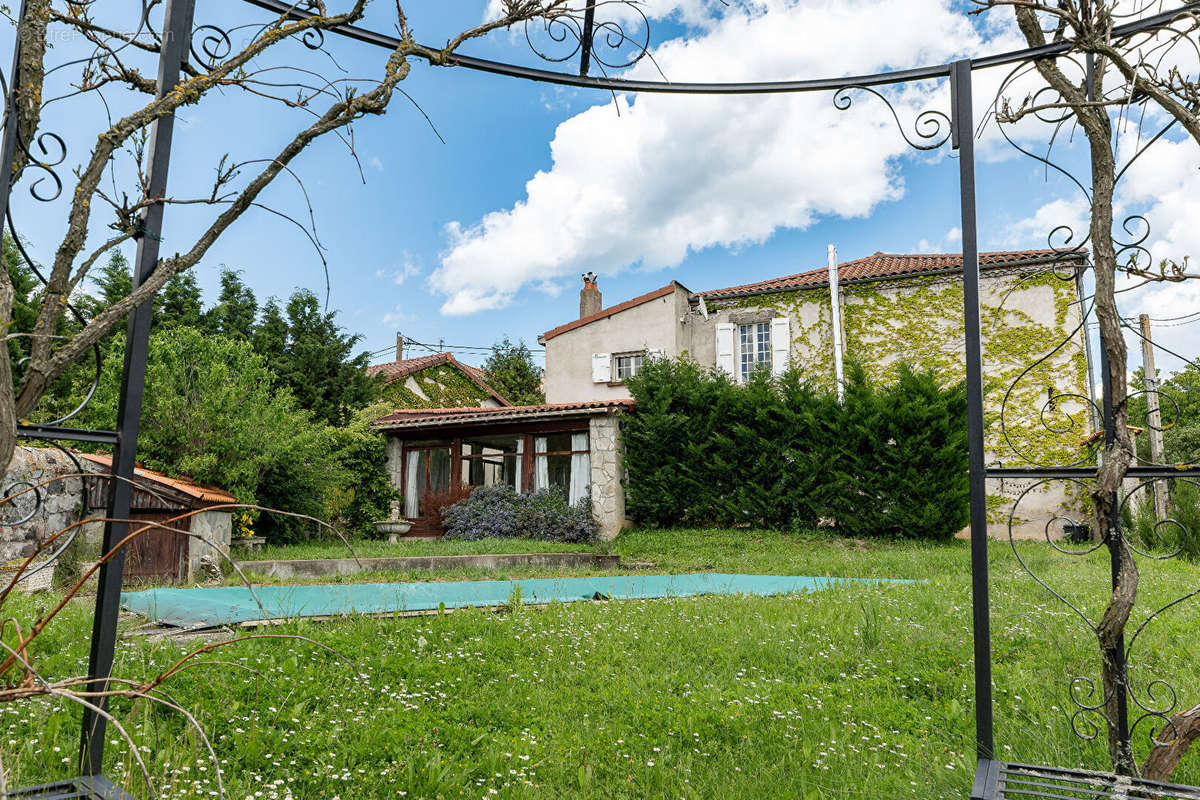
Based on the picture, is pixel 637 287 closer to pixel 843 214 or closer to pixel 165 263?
pixel 843 214

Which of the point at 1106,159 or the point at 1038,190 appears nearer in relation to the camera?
the point at 1106,159

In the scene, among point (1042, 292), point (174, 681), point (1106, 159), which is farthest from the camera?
point (1042, 292)

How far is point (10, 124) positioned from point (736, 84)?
2.50 metres

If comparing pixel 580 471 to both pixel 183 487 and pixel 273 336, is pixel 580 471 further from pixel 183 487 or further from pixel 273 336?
pixel 183 487

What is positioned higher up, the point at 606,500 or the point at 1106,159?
the point at 1106,159

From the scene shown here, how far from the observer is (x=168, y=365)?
10305 mm

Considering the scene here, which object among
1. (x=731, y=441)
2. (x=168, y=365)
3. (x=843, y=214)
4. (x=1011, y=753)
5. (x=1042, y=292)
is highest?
(x=843, y=214)

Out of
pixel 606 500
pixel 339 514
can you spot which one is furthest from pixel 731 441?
pixel 339 514

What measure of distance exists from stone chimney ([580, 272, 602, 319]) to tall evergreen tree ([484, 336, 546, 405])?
910cm

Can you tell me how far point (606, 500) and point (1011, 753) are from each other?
12.1 m

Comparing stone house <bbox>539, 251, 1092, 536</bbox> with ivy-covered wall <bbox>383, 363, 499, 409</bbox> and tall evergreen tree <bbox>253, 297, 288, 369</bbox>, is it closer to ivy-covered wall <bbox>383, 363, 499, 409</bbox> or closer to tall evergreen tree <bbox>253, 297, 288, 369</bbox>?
ivy-covered wall <bbox>383, 363, 499, 409</bbox>

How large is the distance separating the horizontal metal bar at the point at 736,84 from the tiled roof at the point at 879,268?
1420 cm

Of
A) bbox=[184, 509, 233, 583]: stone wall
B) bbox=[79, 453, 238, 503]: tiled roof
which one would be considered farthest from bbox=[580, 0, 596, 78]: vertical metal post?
bbox=[79, 453, 238, 503]: tiled roof

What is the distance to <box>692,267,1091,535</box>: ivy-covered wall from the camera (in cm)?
1488
